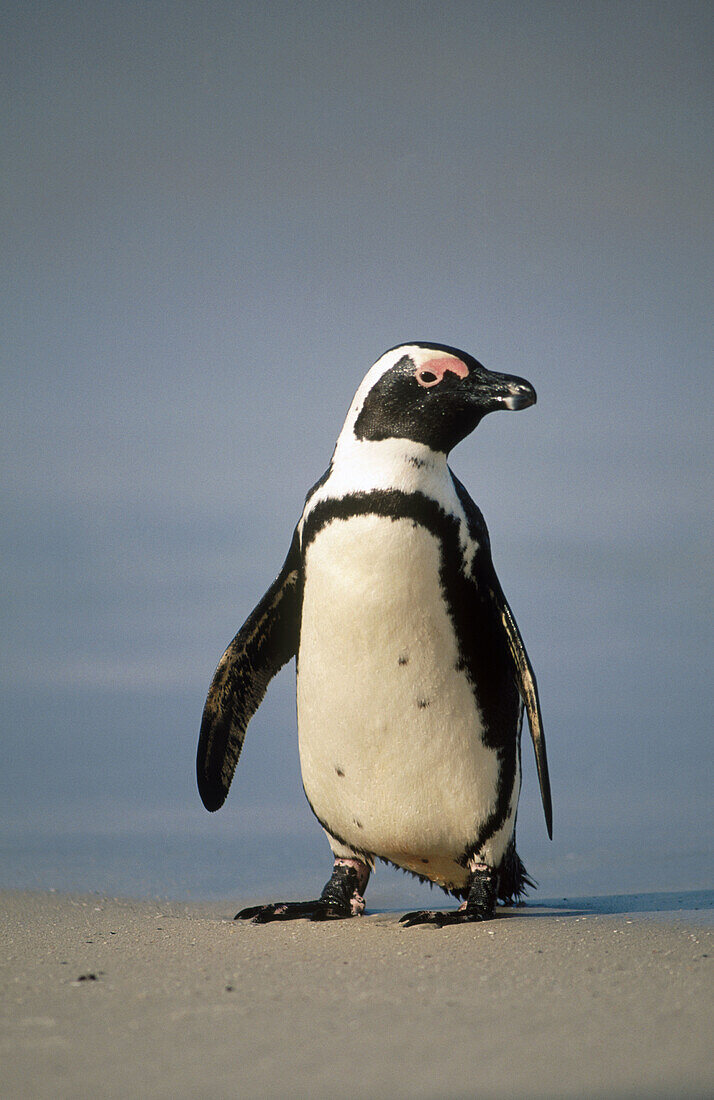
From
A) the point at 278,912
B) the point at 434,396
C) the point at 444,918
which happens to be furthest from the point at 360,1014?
the point at 434,396

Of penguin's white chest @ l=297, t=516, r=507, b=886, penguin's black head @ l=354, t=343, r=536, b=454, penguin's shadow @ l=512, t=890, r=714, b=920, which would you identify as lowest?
penguin's shadow @ l=512, t=890, r=714, b=920

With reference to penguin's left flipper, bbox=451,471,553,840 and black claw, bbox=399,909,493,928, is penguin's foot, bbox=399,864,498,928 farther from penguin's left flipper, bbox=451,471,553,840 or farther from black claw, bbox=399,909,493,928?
penguin's left flipper, bbox=451,471,553,840

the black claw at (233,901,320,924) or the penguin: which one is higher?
the penguin

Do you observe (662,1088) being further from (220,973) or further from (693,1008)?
(220,973)

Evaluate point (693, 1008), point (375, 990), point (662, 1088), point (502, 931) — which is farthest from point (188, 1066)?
point (502, 931)

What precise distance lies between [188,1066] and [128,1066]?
91mm

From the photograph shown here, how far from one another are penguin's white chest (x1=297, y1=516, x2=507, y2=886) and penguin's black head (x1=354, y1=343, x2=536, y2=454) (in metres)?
0.30

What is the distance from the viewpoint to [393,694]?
2.90 metres

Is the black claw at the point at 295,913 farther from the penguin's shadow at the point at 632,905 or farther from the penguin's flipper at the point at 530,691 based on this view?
the penguin's flipper at the point at 530,691

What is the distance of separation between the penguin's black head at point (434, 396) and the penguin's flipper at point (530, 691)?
0.51 metres

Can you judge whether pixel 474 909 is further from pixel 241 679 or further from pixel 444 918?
pixel 241 679

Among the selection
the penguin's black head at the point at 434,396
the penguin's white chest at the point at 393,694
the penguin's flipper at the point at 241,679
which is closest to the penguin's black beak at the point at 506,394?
the penguin's black head at the point at 434,396

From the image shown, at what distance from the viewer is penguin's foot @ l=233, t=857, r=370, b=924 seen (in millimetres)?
3020

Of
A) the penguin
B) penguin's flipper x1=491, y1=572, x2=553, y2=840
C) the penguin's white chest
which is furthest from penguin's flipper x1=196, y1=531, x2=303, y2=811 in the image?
penguin's flipper x1=491, y1=572, x2=553, y2=840
